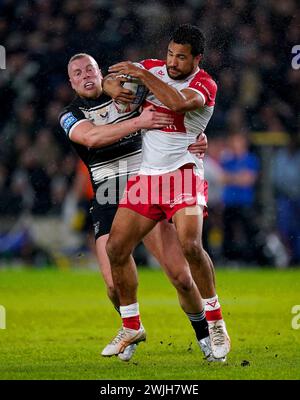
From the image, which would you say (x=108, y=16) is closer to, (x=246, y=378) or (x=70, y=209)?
(x=70, y=209)

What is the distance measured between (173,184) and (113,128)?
641 millimetres

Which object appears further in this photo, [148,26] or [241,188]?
[241,188]

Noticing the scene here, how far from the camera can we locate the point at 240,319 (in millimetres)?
11023

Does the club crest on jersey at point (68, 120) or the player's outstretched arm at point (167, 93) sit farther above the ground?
the player's outstretched arm at point (167, 93)

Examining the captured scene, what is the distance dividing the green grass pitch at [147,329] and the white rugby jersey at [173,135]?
1.47 metres

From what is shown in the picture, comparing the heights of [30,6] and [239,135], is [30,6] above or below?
above

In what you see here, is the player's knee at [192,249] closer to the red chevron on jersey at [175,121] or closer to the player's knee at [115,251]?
the player's knee at [115,251]

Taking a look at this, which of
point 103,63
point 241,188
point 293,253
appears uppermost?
point 103,63

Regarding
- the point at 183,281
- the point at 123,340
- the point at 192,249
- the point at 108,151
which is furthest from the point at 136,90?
the point at 123,340

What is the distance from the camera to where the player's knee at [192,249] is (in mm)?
7727

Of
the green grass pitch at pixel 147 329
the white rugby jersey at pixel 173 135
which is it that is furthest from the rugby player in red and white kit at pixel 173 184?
the green grass pitch at pixel 147 329

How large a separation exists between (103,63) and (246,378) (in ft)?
23.2

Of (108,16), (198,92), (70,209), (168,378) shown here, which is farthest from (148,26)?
(168,378)
